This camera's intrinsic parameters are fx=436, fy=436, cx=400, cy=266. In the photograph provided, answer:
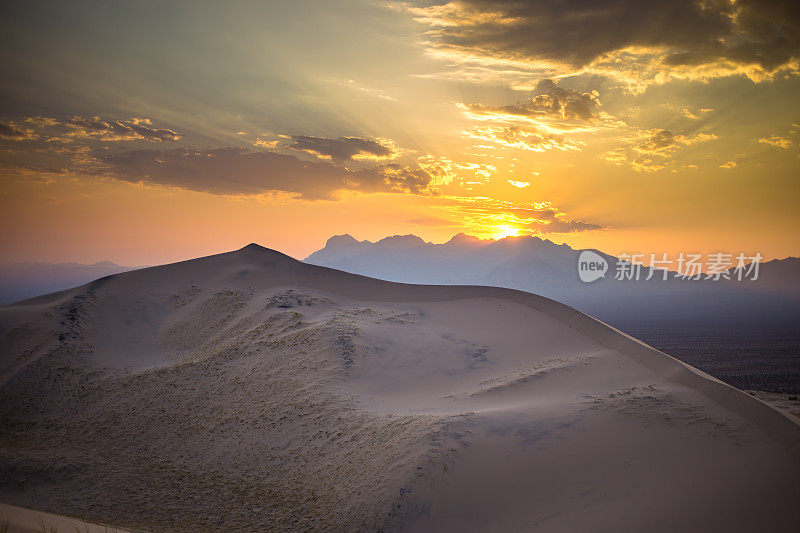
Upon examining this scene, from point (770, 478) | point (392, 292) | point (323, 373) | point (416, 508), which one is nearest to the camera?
point (770, 478)

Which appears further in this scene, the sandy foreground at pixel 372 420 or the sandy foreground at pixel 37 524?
the sandy foreground at pixel 372 420

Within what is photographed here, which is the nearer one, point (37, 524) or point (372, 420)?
point (37, 524)

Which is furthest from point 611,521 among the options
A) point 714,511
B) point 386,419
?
point 386,419

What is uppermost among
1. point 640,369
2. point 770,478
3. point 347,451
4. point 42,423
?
point 640,369

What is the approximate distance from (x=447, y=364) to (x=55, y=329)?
20.8m

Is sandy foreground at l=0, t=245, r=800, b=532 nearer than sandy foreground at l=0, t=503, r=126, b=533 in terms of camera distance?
No

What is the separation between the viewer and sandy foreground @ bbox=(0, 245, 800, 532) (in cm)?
841

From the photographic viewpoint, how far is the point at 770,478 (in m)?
7.85

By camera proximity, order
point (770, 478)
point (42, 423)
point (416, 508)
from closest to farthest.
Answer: point (770, 478), point (416, 508), point (42, 423)

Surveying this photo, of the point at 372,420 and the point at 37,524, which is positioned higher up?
the point at 37,524

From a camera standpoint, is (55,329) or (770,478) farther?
(55,329)

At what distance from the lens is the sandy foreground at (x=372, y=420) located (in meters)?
8.41

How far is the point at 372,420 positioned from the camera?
1238 cm

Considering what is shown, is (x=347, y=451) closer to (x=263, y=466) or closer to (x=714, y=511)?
(x=263, y=466)
